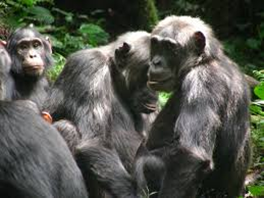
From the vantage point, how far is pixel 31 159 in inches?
206

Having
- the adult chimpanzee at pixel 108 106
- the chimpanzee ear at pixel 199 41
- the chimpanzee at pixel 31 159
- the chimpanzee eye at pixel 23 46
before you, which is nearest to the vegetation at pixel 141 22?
the chimpanzee eye at pixel 23 46

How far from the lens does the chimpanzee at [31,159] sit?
5082mm

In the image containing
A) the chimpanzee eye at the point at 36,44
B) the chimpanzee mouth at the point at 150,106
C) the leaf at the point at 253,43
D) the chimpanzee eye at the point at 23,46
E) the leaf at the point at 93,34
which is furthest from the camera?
the leaf at the point at 253,43

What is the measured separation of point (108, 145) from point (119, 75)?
0.83 meters

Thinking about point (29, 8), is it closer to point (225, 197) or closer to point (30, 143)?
point (225, 197)

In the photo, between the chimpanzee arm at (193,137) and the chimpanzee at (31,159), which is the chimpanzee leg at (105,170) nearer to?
the chimpanzee arm at (193,137)

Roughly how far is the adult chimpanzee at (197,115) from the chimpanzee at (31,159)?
1117 mm

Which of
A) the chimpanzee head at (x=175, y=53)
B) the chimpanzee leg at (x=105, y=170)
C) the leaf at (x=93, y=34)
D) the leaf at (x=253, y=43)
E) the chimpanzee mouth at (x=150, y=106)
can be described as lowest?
the leaf at (x=253, y=43)

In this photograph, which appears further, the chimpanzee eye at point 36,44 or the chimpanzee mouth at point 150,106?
the chimpanzee eye at point 36,44

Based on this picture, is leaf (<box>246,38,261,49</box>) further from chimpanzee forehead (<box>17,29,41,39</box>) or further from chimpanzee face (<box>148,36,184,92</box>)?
chimpanzee face (<box>148,36,184,92</box>)

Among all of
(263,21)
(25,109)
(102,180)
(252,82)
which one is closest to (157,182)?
(102,180)

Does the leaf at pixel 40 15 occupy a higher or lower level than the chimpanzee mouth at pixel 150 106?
lower

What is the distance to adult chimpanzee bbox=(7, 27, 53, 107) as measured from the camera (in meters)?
8.32

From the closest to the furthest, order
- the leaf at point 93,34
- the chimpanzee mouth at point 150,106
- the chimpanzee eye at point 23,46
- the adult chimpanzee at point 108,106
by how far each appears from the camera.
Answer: the adult chimpanzee at point 108,106, the chimpanzee mouth at point 150,106, the chimpanzee eye at point 23,46, the leaf at point 93,34
